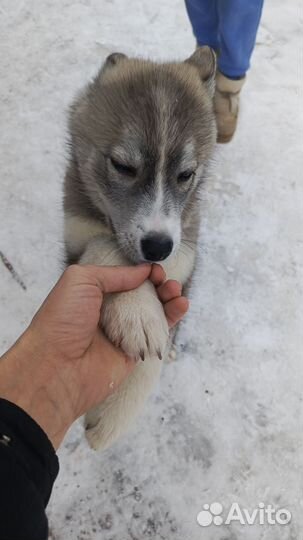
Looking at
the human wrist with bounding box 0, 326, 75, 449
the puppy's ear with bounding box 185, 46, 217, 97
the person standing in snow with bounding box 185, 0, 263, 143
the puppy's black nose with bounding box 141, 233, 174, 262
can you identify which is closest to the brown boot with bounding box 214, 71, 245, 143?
the person standing in snow with bounding box 185, 0, 263, 143

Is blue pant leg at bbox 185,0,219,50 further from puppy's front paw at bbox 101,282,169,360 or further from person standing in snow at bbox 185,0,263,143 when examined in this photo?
puppy's front paw at bbox 101,282,169,360

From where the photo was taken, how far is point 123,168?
73.9 inches

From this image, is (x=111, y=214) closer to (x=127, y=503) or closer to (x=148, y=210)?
(x=148, y=210)

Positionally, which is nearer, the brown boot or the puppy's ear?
the puppy's ear

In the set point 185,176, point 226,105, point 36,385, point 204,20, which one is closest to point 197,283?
point 185,176

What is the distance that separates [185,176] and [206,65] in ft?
2.22

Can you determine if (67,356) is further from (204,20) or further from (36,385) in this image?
(204,20)

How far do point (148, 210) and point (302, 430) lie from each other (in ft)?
4.45

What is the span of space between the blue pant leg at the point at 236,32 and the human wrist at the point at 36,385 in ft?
6.80

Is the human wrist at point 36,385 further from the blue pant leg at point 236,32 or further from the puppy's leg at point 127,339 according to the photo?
the blue pant leg at point 236,32

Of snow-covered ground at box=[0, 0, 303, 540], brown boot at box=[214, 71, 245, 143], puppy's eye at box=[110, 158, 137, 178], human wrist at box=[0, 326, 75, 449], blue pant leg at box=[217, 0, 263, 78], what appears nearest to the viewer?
human wrist at box=[0, 326, 75, 449]

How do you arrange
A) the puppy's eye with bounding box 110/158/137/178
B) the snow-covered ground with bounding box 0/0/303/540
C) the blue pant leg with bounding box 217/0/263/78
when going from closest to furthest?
the puppy's eye with bounding box 110/158/137/178, the snow-covered ground with bounding box 0/0/303/540, the blue pant leg with bounding box 217/0/263/78

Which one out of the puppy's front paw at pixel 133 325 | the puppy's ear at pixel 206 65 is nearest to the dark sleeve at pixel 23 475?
the puppy's front paw at pixel 133 325

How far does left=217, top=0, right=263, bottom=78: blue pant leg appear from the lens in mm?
2717
